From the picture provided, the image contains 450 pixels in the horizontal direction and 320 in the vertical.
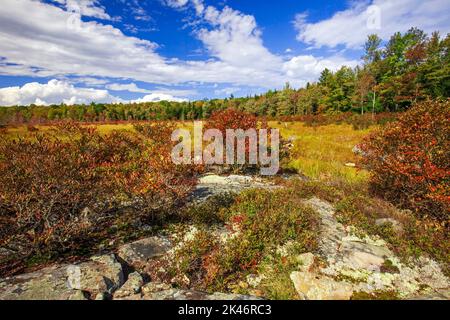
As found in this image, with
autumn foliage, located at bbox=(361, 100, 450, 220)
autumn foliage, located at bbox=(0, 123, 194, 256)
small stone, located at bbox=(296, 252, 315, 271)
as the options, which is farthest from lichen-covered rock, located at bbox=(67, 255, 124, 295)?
autumn foliage, located at bbox=(361, 100, 450, 220)

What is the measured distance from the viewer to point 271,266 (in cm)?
448

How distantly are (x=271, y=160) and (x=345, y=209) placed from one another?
15.6ft

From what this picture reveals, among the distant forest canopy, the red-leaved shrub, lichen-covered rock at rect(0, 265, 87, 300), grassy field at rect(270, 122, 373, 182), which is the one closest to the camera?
lichen-covered rock at rect(0, 265, 87, 300)

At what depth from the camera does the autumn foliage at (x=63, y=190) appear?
412 centimetres

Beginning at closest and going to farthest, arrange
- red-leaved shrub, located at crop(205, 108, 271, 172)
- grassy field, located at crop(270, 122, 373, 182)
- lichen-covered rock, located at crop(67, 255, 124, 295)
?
1. lichen-covered rock, located at crop(67, 255, 124, 295)
2. grassy field, located at crop(270, 122, 373, 182)
3. red-leaved shrub, located at crop(205, 108, 271, 172)

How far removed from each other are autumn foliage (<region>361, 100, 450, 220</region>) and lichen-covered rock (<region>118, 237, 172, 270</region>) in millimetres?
5426

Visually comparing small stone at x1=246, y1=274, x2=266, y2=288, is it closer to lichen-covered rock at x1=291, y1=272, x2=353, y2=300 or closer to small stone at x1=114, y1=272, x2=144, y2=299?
lichen-covered rock at x1=291, y1=272, x2=353, y2=300

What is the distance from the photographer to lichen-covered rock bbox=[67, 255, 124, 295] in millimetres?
3551

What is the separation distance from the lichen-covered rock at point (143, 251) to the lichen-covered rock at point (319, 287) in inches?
91.5

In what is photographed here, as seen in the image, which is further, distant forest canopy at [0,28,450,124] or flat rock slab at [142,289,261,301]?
distant forest canopy at [0,28,450,124]

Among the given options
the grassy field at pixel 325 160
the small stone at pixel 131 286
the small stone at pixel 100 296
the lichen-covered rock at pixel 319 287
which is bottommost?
the lichen-covered rock at pixel 319 287

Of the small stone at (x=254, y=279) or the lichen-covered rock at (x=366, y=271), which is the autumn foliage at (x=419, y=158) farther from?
the small stone at (x=254, y=279)

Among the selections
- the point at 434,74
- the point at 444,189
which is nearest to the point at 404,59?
the point at 434,74

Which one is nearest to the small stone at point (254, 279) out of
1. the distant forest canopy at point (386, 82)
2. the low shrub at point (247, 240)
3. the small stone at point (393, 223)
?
the low shrub at point (247, 240)
